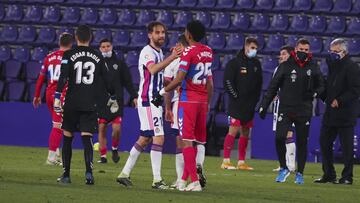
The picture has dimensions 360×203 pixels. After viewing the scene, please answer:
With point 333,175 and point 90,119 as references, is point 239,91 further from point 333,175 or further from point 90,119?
point 90,119

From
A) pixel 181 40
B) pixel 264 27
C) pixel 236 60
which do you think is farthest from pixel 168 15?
pixel 181 40

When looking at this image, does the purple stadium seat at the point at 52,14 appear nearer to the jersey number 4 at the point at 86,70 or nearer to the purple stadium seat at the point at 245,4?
the purple stadium seat at the point at 245,4

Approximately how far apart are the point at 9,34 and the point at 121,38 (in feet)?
10.2

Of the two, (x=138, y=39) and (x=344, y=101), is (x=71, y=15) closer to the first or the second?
(x=138, y=39)

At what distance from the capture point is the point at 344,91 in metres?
16.7

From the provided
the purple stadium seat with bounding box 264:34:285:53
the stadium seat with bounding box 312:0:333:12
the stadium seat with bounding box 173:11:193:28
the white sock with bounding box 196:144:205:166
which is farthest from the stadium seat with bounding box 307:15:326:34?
the white sock with bounding box 196:144:205:166

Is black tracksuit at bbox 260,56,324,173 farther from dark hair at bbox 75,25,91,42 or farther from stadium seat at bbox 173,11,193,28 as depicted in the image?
stadium seat at bbox 173,11,193,28

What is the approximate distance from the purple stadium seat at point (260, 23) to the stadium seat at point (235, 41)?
1.35 ft

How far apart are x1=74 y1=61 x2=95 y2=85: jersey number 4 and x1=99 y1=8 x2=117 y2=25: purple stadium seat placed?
14466mm

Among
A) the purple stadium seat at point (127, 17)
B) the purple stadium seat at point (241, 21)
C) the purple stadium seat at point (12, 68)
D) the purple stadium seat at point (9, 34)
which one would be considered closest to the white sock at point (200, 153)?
the purple stadium seat at point (12, 68)

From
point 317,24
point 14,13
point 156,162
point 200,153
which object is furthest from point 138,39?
point 156,162

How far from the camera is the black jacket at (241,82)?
795 inches

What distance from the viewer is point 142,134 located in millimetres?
14289

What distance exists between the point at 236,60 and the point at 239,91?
1.86 ft
